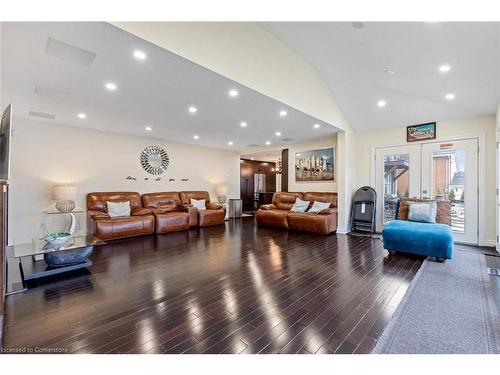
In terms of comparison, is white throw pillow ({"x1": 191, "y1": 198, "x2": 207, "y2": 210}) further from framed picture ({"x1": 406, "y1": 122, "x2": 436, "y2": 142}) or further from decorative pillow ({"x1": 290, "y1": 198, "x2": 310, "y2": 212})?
framed picture ({"x1": 406, "y1": 122, "x2": 436, "y2": 142})

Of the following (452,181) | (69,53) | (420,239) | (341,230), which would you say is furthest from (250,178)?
(69,53)

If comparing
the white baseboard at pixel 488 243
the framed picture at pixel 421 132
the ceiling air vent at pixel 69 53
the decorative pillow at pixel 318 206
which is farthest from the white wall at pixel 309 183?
the ceiling air vent at pixel 69 53

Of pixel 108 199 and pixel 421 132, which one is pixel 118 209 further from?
pixel 421 132

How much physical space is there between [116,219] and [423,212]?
6.13 metres

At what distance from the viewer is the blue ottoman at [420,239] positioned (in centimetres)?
330

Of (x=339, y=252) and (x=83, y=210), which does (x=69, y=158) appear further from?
(x=339, y=252)

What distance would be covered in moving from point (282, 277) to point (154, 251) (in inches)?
93.4

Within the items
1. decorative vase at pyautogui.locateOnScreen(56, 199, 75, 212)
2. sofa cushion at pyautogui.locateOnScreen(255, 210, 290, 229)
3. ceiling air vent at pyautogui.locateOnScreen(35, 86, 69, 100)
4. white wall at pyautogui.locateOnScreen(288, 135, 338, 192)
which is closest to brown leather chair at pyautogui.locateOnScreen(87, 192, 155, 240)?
decorative vase at pyautogui.locateOnScreen(56, 199, 75, 212)

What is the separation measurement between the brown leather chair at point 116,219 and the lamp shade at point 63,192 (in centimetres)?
51

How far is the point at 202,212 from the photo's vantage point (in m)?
6.34

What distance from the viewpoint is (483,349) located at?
1559mm

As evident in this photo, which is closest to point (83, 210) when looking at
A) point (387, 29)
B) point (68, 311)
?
point (68, 311)

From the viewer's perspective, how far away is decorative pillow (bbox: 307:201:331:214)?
5688 mm
